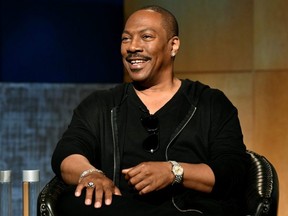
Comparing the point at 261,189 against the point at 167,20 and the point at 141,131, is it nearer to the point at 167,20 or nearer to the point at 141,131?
the point at 141,131

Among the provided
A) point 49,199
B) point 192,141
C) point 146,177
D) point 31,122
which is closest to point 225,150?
point 192,141

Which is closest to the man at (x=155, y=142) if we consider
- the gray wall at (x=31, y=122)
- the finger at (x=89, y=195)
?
the finger at (x=89, y=195)

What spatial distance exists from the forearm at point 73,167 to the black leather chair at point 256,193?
64 mm

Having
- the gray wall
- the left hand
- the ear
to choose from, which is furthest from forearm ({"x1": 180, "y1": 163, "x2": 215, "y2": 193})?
the gray wall

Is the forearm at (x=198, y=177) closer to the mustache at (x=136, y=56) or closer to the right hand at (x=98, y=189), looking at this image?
the right hand at (x=98, y=189)

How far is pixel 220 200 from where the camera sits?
114 inches

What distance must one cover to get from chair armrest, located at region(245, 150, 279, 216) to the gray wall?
1644 millimetres

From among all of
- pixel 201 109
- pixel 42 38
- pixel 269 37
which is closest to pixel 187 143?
pixel 201 109

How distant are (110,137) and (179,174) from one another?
0.43m

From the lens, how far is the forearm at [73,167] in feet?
9.34

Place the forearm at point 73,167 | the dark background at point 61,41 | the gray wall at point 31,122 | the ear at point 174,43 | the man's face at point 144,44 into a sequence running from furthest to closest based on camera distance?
the dark background at point 61,41 < the gray wall at point 31,122 < the ear at point 174,43 < the man's face at point 144,44 < the forearm at point 73,167

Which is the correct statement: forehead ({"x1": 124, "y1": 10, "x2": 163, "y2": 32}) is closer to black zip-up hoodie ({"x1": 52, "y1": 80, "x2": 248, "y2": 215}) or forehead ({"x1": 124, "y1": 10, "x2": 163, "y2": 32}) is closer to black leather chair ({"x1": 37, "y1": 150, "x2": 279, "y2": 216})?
black zip-up hoodie ({"x1": 52, "y1": 80, "x2": 248, "y2": 215})

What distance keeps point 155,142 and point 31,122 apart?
1.61 metres

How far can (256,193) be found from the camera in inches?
111
